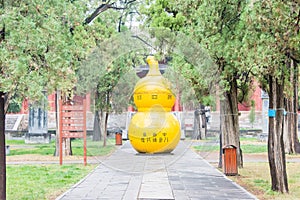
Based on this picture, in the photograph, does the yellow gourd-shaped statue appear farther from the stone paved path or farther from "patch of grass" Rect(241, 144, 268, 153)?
"patch of grass" Rect(241, 144, 268, 153)

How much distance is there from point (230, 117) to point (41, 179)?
601 centimetres

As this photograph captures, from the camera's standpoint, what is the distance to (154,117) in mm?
13414

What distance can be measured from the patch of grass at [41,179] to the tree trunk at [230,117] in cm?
444

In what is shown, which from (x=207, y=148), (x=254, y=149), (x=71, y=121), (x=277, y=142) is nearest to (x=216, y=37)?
(x=277, y=142)

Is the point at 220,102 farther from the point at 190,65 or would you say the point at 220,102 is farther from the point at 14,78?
the point at 14,78

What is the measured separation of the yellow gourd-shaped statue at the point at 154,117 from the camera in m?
12.7

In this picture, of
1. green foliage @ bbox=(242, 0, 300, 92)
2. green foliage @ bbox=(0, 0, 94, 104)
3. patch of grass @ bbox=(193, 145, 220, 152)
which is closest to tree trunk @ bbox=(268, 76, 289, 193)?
green foliage @ bbox=(242, 0, 300, 92)

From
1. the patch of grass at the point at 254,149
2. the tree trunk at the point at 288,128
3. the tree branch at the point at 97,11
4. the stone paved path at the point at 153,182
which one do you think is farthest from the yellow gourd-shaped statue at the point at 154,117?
the patch of grass at the point at 254,149

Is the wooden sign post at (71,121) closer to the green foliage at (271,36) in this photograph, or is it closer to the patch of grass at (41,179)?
the patch of grass at (41,179)

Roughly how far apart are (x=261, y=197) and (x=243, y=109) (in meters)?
31.4

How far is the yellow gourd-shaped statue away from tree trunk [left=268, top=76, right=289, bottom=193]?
2353 mm

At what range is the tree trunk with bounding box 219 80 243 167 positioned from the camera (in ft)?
53.6

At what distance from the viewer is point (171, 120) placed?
43.6 feet

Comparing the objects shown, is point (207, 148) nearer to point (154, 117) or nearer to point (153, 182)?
point (153, 182)
